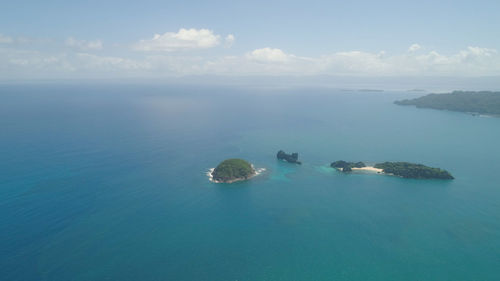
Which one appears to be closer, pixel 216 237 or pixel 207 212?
pixel 216 237

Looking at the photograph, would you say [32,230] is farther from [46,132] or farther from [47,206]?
[46,132]

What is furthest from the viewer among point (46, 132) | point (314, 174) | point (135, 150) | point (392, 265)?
point (46, 132)

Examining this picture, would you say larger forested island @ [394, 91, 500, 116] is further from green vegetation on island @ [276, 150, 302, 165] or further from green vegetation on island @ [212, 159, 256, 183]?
green vegetation on island @ [212, 159, 256, 183]

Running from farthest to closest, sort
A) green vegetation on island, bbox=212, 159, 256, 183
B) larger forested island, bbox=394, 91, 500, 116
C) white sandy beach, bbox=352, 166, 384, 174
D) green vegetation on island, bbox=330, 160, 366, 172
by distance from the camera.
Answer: larger forested island, bbox=394, 91, 500, 116 → green vegetation on island, bbox=330, 160, 366, 172 → white sandy beach, bbox=352, 166, 384, 174 → green vegetation on island, bbox=212, 159, 256, 183

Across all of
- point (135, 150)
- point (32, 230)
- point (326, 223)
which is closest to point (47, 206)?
point (32, 230)

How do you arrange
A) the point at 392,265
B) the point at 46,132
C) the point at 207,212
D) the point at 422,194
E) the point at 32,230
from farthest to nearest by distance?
1. the point at 46,132
2. the point at 422,194
3. the point at 207,212
4. the point at 32,230
5. the point at 392,265

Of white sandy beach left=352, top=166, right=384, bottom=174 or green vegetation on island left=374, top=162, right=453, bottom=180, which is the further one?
white sandy beach left=352, top=166, right=384, bottom=174

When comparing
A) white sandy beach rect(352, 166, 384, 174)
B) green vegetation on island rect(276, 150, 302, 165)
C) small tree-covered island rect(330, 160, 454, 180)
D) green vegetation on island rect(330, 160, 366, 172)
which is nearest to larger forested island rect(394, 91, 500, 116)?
small tree-covered island rect(330, 160, 454, 180)

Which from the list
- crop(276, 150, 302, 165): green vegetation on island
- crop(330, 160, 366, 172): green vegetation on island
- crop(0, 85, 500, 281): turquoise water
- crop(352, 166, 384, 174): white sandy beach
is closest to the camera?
crop(0, 85, 500, 281): turquoise water

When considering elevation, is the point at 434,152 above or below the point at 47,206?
above
